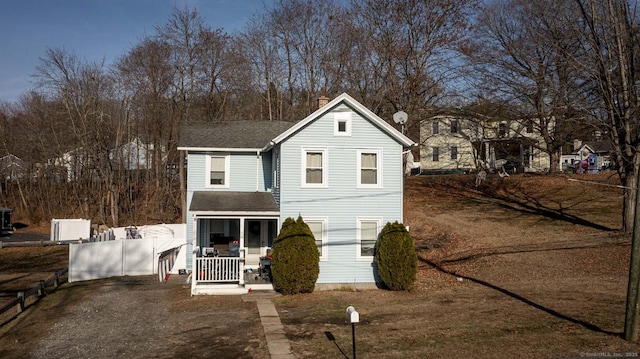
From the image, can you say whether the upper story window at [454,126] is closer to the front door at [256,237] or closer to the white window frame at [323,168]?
the front door at [256,237]

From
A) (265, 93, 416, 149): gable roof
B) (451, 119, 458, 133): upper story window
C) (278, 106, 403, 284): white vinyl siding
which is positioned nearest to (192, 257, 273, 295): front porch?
(278, 106, 403, 284): white vinyl siding

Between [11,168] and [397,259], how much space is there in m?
45.1

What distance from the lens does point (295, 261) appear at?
1773 centimetres

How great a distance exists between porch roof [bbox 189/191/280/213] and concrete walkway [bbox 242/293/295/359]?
3.06 metres

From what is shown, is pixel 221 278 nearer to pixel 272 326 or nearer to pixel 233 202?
pixel 233 202

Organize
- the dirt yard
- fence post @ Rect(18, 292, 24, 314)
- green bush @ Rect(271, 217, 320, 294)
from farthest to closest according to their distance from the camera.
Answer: green bush @ Rect(271, 217, 320, 294) < fence post @ Rect(18, 292, 24, 314) < the dirt yard

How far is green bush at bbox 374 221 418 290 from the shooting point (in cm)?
1812

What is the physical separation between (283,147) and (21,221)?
3888 cm

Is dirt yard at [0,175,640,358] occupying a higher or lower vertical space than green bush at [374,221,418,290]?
lower

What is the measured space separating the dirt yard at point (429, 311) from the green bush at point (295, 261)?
Result: 54cm

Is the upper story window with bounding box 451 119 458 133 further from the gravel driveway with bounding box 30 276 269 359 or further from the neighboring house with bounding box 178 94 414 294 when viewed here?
the gravel driveway with bounding box 30 276 269 359

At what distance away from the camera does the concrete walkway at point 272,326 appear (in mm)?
Answer: 11289

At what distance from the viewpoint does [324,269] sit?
63.1 feet

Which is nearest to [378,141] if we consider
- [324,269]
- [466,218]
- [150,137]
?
[324,269]
